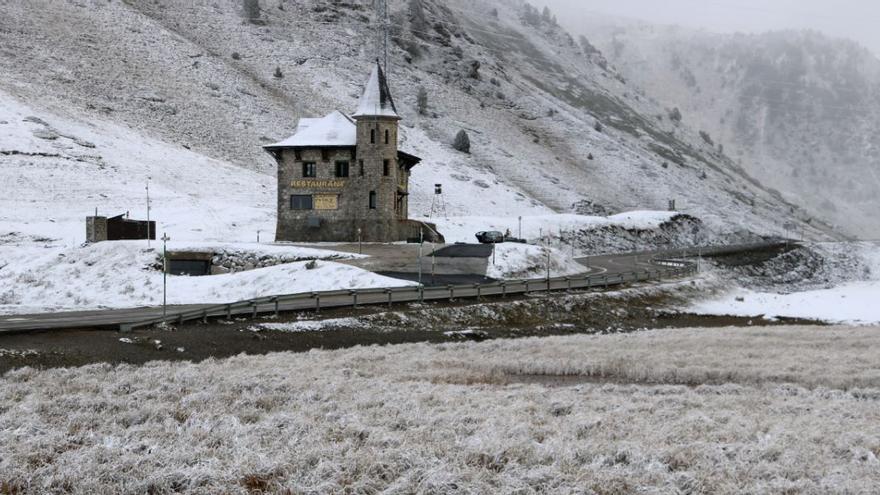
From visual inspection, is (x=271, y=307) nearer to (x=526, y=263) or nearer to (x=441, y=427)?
(x=441, y=427)

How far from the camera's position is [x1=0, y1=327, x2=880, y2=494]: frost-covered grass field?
990 centimetres

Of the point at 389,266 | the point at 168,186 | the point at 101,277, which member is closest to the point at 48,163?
the point at 168,186

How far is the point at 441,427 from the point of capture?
12.6m

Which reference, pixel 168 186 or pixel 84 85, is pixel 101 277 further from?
pixel 84 85

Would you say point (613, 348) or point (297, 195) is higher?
point (297, 195)

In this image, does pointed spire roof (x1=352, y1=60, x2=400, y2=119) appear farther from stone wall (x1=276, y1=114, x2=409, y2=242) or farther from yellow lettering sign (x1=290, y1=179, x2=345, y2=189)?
yellow lettering sign (x1=290, y1=179, x2=345, y2=189)

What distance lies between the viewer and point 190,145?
79.8m

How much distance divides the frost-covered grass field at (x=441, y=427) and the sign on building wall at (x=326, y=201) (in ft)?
101

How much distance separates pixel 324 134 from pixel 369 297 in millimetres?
23203

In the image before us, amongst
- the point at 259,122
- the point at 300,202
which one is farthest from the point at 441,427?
the point at 259,122

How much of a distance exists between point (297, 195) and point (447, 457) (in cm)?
4250

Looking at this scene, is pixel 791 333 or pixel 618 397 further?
pixel 791 333

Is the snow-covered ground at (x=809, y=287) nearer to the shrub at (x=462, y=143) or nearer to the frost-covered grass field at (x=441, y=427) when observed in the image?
the frost-covered grass field at (x=441, y=427)

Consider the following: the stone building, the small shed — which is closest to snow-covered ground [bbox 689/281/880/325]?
the stone building
